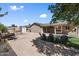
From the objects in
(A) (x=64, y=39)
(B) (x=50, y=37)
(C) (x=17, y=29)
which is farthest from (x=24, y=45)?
(A) (x=64, y=39)

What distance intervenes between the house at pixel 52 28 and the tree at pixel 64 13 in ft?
0.30

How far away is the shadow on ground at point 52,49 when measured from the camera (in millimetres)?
4332

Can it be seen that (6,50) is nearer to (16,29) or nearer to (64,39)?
(16,29)

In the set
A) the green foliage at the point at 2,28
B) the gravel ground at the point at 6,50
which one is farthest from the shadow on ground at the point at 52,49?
the green foliage at the point at 2,28

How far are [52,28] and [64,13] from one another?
0.30m

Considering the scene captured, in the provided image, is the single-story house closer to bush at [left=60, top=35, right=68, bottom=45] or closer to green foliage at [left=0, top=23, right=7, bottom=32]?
green foliage at [left=0, top=23, right=7, bottom=32]

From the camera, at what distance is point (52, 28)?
4.38 m

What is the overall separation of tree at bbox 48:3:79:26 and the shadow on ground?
390 millimetres

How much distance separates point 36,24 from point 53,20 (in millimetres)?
270

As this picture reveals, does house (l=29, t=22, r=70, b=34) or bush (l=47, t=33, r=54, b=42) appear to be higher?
house (l=29, t=22, r=70, b=34)

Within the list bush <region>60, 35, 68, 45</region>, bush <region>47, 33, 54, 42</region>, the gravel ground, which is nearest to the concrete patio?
the gravel ground

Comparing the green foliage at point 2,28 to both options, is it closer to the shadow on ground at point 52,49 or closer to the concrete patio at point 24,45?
the concrete patio at point 24,45

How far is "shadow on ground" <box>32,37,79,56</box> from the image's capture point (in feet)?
14.2

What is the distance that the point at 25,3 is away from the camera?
Result: 14.0 feet
